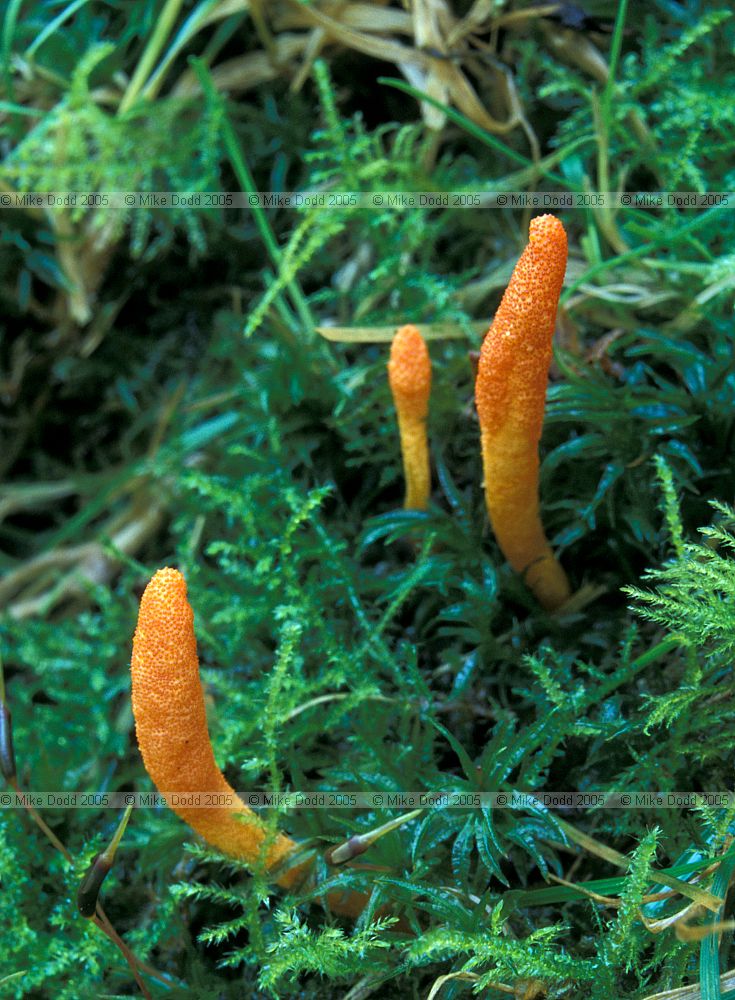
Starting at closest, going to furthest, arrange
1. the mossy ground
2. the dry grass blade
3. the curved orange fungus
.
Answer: the curved orange fungus < the mossy ground < the dry grass blade

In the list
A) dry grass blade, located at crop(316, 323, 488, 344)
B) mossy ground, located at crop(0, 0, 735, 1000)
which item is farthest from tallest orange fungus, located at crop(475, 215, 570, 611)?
dry grass blade, located at crop(316, 323, 488, 344)

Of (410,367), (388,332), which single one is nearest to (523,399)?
(410,367)

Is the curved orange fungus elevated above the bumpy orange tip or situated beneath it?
situated beneath

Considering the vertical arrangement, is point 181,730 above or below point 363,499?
above

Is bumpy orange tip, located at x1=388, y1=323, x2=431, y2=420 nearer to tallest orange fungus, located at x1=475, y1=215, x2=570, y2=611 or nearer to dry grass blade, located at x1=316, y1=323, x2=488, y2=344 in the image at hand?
tallest orange fungus, located at x1=475, y1=215, x2=570, y2=611

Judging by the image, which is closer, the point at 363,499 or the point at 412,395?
the point at 412,395

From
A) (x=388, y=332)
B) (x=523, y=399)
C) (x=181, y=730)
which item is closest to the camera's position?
(x=181, y=730)

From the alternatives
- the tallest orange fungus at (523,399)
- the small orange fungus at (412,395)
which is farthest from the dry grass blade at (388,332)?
the tallest orange fungus at (523,399)

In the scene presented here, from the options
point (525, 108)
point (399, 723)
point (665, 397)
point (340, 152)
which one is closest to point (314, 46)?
point (340, 152)

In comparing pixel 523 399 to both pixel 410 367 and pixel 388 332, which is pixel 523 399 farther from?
pixel 388 332

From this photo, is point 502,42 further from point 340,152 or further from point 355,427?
point 355,427
